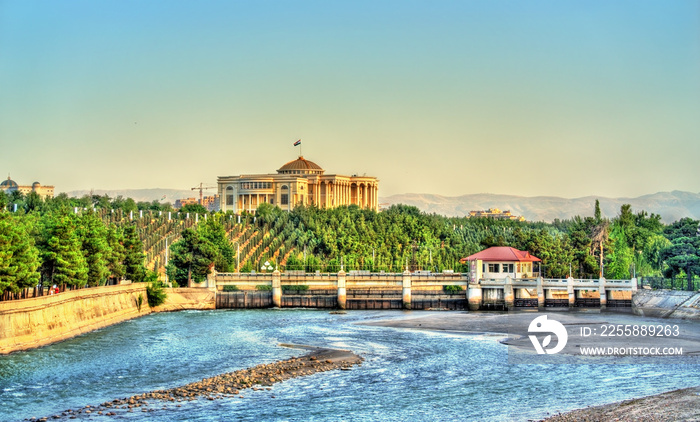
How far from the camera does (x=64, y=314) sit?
70.9m

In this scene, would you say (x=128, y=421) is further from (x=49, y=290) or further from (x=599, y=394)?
(x=49, y=290)

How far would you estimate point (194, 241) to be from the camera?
11062 cm

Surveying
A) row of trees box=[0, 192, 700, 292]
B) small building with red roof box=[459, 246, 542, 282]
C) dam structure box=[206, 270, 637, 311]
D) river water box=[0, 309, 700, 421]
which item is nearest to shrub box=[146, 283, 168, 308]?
row of trees box=[0, 192, 700, 292]

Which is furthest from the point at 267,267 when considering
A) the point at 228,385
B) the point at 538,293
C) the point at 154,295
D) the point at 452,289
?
the point at 228,385

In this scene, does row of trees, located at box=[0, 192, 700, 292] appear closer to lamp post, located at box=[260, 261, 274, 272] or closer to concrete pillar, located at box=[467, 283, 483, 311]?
lamp post, located at box=[260, 261, 274, 272]

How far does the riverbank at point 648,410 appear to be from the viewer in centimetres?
4191

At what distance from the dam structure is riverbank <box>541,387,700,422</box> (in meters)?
56.5

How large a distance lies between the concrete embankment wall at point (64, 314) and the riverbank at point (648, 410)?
37738 millimetres

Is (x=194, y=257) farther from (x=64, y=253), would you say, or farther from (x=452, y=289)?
(x=452, y=289)

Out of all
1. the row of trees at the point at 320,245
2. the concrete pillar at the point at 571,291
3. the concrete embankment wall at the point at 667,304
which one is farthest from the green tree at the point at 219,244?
the concrete embankment wall at the point at 667,304

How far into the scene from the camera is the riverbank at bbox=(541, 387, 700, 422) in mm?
41906

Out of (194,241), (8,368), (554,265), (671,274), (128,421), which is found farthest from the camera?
(554,265)

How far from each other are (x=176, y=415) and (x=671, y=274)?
250 feet

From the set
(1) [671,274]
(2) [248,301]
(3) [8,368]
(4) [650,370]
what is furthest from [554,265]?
(3) [8,368]
